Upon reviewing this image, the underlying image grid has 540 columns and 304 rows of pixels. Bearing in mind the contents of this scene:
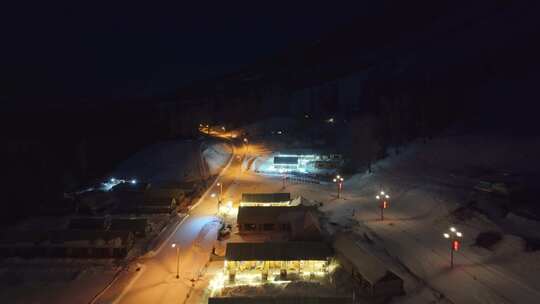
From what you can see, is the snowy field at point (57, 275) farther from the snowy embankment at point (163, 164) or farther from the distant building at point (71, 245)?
the snowy embankment at point (163, 164)

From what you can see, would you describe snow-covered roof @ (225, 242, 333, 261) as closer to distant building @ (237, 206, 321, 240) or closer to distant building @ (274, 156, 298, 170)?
distant building @ (237, 206, 321, 240)

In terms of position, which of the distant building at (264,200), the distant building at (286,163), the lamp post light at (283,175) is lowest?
the distant building at (264,200)

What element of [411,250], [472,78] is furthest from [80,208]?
[472,78]

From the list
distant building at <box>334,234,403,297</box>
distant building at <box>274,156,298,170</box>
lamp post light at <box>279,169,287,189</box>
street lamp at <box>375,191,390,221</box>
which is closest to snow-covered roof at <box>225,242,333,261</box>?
distant building at <box>334,234,403,297</box>

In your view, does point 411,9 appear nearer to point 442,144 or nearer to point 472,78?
point 472,78

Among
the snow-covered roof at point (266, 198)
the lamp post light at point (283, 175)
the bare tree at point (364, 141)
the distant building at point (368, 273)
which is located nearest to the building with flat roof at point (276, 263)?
the distant building at point (368, 273)

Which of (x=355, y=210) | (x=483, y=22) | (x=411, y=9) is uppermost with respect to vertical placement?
(x=411, y=9)
